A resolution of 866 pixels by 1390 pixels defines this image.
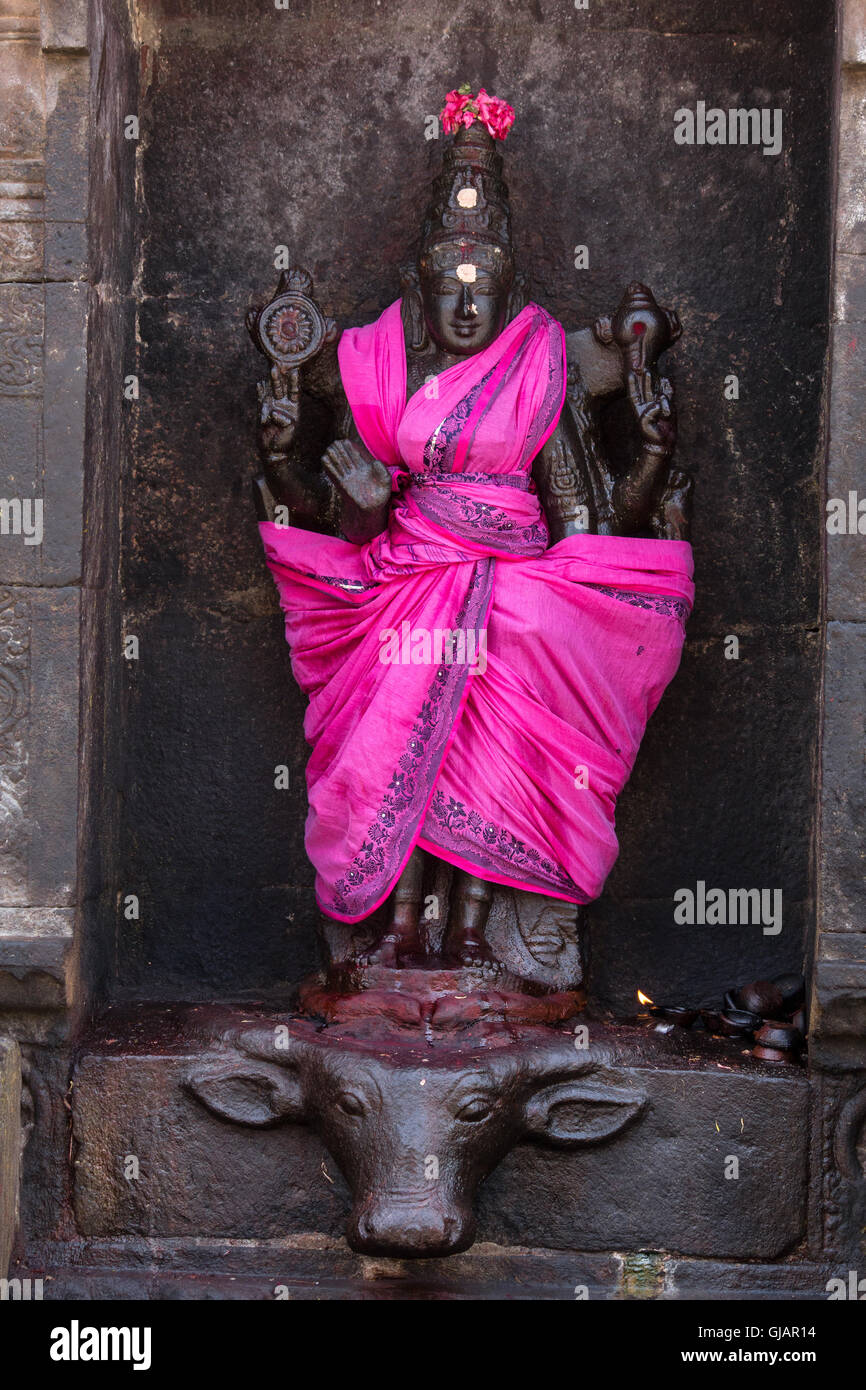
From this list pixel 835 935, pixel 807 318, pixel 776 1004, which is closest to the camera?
pixel 835 935

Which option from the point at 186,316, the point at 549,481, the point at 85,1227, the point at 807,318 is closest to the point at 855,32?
the point at 807,318

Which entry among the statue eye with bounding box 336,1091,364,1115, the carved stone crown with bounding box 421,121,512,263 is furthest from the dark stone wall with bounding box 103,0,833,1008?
the statue eye with bounding box 336,1091,364,1115

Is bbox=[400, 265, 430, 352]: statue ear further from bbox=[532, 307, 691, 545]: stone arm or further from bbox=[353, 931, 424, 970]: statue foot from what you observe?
bbox=[353, 931, 424, 970]: statue foot

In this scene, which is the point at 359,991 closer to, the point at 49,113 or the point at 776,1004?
the point at 776,1004

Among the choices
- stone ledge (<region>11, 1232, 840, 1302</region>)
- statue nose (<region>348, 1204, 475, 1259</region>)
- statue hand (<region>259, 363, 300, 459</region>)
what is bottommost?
stone ledge (<region>11, 1232, 840, 1302</region>)

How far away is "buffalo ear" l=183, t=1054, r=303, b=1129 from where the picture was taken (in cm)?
525

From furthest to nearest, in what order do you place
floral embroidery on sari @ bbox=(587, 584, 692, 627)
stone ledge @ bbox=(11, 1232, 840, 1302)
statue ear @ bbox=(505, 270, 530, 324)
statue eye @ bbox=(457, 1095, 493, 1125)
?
statue ear @ bbox=(505, 270, 530, 324), floral embroidery on sari @ bbox=(587, 584, 692, 627), stone ledge @ bbox=(11, 1232, 840, 1302), statue eye @ bbox=(457, 1095, 493, 1125)

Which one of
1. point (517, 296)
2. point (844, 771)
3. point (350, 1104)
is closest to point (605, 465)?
point (517, 296)

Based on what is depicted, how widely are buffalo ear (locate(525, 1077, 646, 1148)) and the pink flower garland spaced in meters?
3.14

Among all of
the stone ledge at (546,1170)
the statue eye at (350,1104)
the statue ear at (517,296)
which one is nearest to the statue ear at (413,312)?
the statue ear at (517,296)

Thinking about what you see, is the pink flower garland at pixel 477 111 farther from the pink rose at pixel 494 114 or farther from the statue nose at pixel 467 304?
the statue nose at pixel 467 304

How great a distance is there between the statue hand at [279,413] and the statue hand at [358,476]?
19cm

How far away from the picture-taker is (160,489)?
20.6ft

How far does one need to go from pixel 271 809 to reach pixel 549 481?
5.24 feet
